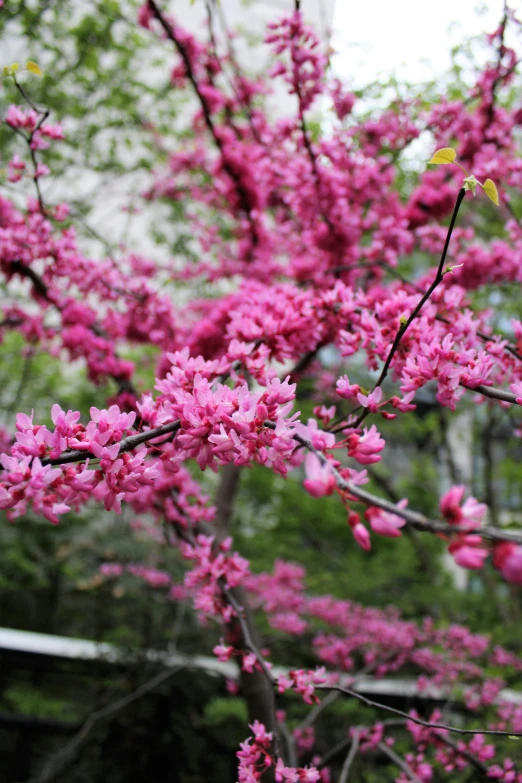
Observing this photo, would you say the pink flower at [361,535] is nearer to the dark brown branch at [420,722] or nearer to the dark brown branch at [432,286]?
the dark brown branch at [432,286]

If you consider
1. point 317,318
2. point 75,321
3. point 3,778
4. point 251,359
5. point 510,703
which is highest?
point 75,321

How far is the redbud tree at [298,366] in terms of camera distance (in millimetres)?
934

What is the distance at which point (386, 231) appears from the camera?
8.76 ft

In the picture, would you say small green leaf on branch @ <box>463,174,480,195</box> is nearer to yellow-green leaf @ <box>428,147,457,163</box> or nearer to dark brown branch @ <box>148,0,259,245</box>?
yellow-green leaf @ <box>428,147,457,163</box>

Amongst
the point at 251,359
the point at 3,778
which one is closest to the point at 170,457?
the point at 251,359

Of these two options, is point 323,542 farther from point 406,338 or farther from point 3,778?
point 406,338

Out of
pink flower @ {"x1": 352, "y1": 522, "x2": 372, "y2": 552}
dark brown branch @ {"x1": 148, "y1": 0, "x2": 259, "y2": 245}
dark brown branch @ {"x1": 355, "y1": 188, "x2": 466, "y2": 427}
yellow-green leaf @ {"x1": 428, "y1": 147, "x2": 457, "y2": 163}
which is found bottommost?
pink flower @ {"x1": 352, "y1": 522, "x2": 372, "y2": 552}

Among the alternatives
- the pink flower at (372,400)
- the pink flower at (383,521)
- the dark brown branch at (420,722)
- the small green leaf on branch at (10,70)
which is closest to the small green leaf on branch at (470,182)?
the pink flower at (372,400)

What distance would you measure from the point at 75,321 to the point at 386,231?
4.97ft

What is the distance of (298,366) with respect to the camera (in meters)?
2.12

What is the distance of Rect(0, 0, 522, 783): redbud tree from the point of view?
0.93m

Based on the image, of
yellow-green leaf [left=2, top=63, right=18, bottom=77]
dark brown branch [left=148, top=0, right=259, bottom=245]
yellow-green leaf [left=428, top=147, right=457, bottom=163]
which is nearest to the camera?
yellow-green leaf [left=428, top=147, right=457, bottom=163]

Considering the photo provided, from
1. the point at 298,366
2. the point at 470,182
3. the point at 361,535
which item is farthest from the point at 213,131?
the point at 361,535

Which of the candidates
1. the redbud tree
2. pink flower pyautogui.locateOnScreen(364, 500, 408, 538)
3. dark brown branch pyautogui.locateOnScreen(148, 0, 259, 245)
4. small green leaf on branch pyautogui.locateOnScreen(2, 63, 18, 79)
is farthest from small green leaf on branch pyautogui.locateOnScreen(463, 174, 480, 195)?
dark brown branch pyautogui.locateOnScreen(148, 0, 259, 245)
